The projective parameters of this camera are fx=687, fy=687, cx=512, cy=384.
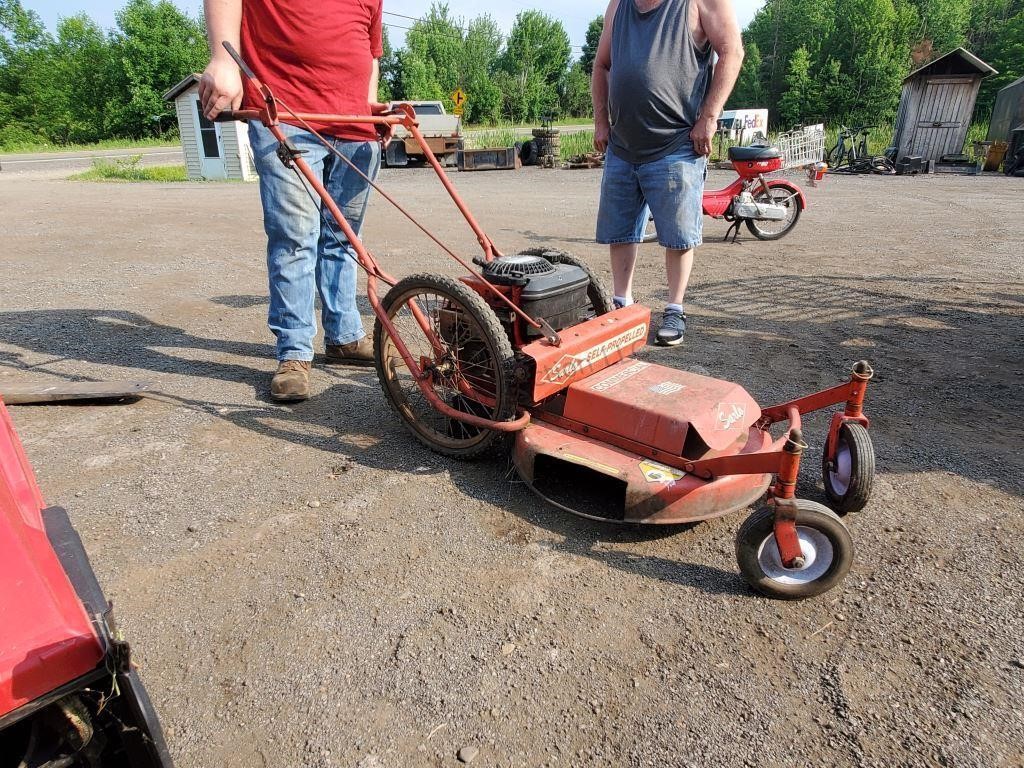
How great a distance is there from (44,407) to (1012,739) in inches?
167

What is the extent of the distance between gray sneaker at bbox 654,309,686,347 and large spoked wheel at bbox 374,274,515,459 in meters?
1.62

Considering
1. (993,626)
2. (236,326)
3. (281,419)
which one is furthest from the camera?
(236,326)

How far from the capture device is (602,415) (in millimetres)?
2592

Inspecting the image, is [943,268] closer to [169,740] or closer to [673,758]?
[673,758]

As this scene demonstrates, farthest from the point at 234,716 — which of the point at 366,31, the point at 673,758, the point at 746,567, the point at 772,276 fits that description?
the point at 772,276

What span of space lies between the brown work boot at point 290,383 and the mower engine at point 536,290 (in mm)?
1312

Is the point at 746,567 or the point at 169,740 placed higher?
the point at 746,567

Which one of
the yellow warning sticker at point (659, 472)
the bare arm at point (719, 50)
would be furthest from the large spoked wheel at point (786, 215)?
the yellow warning sticker at point (659, 472)

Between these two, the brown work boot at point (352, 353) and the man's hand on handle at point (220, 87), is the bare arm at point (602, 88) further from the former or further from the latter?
the man's hand on handle at point (220, 87)

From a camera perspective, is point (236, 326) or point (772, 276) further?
point (772, 276)

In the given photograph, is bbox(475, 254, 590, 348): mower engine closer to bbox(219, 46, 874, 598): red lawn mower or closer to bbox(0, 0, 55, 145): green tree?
bbox(219, 46, 874, 598): red lawn mower

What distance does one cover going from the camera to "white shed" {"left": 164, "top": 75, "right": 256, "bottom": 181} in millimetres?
20344

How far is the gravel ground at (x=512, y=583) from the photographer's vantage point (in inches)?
67.4

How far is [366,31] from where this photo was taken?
373cm
